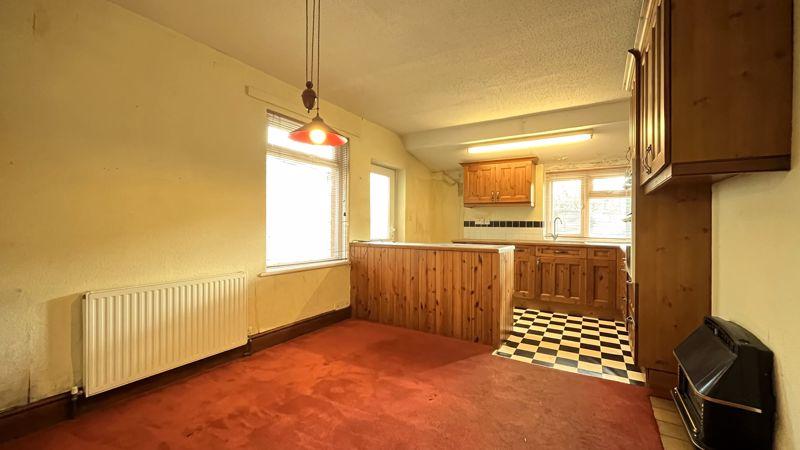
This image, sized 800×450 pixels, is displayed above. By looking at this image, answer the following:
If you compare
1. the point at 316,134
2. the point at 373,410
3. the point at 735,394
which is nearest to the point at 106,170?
the point at 316,134

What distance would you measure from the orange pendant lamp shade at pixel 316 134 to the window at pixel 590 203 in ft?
14.1

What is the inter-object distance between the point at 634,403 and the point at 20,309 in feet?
12.2

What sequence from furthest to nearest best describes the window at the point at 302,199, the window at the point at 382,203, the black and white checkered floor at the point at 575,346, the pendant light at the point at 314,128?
the window at the point at 382,203 < the window at the point at 302,199 < the black and white checkered floor at the point at 575,346 < the pendant light at the point at 314,128

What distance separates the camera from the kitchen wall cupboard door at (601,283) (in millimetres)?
4070

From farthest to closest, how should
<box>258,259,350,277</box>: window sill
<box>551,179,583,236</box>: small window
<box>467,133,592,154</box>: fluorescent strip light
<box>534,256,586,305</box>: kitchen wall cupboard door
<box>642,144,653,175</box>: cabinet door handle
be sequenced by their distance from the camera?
<box>551,179,583,236</box>: small window
<box>534,256,586,305</box>: kitchen wall cupboard door
<box>467,133,592,154</box>: fluorescent strip light
<box>258,259,350,277</box>: window sill
<box>642,144,653,175</box>: cabinet door handle

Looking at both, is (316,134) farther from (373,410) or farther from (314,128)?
(373,410)

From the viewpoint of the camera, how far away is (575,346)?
318cm

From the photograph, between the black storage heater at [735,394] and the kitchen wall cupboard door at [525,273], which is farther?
the kitchen wall cupboard door at [525,273]

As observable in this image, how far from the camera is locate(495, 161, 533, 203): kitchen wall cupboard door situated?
4953mm

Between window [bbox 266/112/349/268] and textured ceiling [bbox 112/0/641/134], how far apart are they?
627 mm

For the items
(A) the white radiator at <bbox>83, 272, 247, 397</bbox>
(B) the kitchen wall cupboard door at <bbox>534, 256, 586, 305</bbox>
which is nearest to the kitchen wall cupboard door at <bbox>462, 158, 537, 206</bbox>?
(B) the kitchen wall cupboard door at <bbox>534, 256, 586, 305</bbox>

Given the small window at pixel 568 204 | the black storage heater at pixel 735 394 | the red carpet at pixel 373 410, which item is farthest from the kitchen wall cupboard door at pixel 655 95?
the small window at pixel 568 204

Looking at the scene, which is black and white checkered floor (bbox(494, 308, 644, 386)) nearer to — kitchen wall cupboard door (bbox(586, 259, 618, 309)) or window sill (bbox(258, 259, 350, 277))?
kitchen wall cupboard door (bbox(586, 259, 618, 309))

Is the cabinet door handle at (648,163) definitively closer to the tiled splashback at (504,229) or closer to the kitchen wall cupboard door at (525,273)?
the kitchen wall cupboard door at (525,273)
